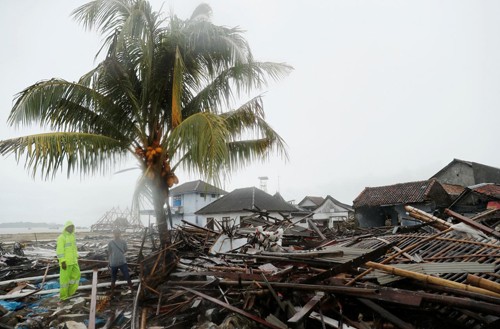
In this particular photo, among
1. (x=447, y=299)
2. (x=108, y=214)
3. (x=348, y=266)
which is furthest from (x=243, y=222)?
(x=108, y=214)

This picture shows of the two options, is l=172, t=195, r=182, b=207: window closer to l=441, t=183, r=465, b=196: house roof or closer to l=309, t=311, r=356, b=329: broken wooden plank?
l=441, t=183, r=465, b=196: house roof

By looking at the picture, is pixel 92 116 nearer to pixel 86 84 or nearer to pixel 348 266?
pixel 86 84

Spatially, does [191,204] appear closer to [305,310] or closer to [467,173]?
[467,173]

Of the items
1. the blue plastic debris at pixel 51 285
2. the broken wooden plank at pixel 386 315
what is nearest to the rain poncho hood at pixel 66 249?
the blue plastic debris at pixel 51 285

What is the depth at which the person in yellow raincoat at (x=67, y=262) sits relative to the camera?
20.7 ft

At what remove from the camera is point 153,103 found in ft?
22.4

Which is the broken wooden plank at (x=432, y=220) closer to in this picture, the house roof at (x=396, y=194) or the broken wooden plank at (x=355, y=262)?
the broken wooden plank at (x=355, y=262)

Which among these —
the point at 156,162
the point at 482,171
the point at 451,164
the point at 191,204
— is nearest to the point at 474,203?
the point at 482,171

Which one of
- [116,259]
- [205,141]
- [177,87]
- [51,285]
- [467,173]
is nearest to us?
[205,141]

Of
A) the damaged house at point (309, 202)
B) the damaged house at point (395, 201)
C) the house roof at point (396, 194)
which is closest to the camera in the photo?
the damaged house at point (395, 201)

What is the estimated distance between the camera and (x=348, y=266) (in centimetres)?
369

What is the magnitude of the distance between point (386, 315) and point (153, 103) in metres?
5.89

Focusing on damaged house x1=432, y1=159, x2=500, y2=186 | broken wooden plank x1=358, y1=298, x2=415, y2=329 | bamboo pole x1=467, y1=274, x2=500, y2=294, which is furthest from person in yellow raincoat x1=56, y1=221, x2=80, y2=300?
damaged house x1=432, y1=159, x2=500, y2=186

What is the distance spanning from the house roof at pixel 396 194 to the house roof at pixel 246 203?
19.4 feet
